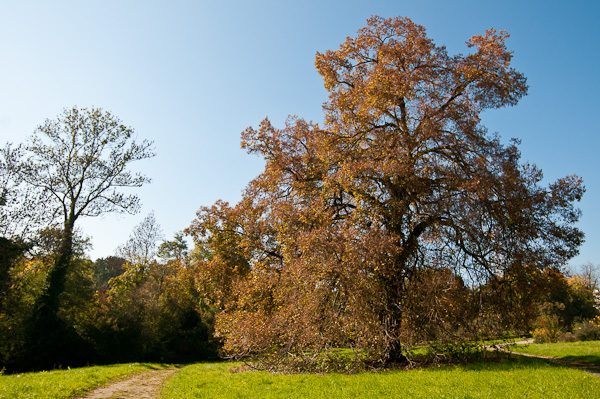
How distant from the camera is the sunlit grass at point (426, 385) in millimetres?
6996

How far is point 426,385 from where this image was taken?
26.2ft

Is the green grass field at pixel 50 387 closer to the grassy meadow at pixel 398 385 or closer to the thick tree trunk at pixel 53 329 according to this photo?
the grassy meadow at pixel 398 385

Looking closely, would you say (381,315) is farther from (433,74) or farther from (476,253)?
(433,74)

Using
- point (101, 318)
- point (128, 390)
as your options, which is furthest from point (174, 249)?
point (128, 390)

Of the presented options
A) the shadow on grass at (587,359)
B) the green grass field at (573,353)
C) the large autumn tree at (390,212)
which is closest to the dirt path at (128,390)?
the large autumn tree at (390,212)

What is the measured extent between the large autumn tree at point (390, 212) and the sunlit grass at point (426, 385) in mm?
1907

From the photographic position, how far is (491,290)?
12.4 metres

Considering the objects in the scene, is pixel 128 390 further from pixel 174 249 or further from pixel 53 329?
pixel 174 249

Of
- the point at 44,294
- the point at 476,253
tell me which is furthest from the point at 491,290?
the point at 44,294

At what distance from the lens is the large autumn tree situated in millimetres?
11328

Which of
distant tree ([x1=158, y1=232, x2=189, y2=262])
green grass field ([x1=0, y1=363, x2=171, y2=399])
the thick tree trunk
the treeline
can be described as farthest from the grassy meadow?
distant tree ([x1=158, y1=232, x2=189, y2=262])

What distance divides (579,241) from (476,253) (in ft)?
12.1

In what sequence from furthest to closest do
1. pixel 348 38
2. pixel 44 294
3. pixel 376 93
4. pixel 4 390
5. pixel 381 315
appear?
pixel 44 294 < pixel 348 38 < pixel 376 93 < pixel 381 315 < pixel 4 390

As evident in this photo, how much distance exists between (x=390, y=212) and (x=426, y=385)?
5.64m
